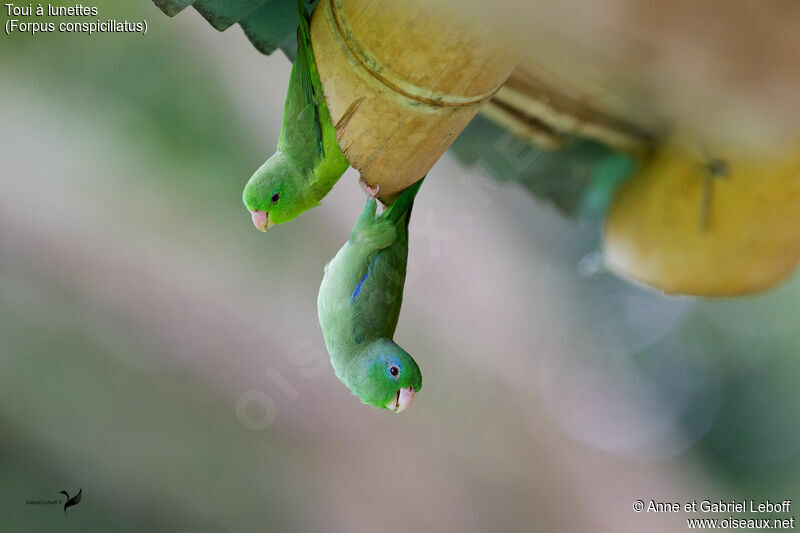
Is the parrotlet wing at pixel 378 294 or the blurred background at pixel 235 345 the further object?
the blurred background at pixel 235 345

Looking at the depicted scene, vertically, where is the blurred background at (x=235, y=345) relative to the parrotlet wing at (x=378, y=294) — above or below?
below

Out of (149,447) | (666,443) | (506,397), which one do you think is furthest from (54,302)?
(666,443)

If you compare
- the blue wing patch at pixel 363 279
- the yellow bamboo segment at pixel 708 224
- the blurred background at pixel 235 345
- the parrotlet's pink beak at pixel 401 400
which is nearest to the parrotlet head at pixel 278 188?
the blue wing patch at pixel 363 279

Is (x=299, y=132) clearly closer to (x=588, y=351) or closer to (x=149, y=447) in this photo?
(x=149, y=447)

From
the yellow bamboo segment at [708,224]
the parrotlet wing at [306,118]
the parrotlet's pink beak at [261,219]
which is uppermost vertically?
the parrotlet wing at [306,118]

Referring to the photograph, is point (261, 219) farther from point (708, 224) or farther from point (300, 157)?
point (708, 224)

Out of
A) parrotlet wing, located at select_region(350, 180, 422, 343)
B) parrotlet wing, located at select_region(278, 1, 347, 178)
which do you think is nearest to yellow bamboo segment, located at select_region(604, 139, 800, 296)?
parrotlet wing, located at select_region(350, 180, 422, 343)

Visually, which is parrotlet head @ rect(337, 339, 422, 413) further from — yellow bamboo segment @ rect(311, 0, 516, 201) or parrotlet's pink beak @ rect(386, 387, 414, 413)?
yellow bamboo segment @ rect(311, 0, 516, 201)

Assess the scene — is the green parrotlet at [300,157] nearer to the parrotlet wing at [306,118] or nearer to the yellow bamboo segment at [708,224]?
the parrotlet wing at [306,118]
